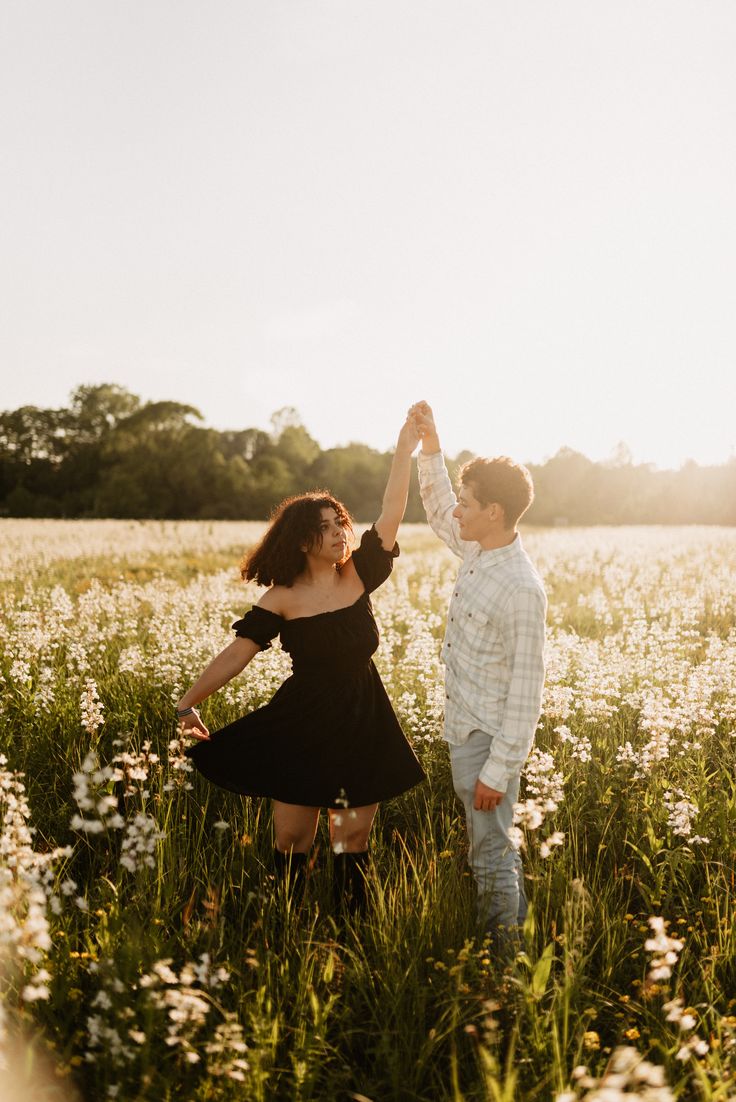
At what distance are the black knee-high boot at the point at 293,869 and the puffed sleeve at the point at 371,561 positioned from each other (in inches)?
57.0

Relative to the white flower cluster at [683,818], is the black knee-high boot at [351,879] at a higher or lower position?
lower

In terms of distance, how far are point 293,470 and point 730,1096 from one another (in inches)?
2630

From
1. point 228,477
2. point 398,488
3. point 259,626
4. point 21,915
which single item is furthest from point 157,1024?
point 228,477

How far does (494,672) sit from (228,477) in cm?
5777

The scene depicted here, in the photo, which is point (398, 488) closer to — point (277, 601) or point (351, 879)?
point (277, 601)

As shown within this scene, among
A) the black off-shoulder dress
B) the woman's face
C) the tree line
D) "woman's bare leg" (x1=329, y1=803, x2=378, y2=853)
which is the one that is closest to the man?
the black off-shoulder dress

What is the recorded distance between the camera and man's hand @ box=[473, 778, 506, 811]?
3.21 m

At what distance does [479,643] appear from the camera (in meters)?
3.46

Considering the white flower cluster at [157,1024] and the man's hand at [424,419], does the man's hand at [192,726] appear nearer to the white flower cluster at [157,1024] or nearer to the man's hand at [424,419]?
the white flower cluster at [157,1024]

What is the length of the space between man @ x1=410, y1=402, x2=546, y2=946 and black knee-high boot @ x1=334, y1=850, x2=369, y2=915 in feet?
2.00

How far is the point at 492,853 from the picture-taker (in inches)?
130

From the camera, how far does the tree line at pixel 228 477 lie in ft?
193

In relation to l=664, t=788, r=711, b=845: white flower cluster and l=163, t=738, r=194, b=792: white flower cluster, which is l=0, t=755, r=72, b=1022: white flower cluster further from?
l=664, t=788, r=711, b=845: white flower cluster

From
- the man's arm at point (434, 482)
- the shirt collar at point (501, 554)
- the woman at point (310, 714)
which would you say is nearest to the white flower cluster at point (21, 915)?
the woman at point (310, 714)
